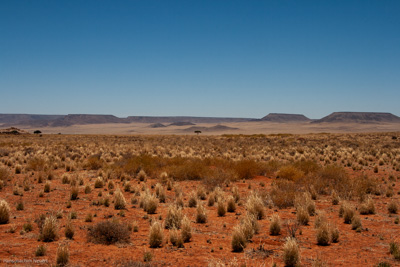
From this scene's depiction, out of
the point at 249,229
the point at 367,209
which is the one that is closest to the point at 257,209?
the point at 249,229

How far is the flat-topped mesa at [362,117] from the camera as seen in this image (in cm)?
17600

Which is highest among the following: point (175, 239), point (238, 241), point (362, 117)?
point (362, 117)

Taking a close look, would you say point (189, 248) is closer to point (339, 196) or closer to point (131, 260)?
point (131, 260)

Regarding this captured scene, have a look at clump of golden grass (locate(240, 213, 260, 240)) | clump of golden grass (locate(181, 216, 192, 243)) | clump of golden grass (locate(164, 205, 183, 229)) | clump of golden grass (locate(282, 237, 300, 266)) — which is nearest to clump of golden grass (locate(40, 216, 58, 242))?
clump of golden grass (locate(164, 205, 183, 229))

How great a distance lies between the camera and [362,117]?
17988 centimetres

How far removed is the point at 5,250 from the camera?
21.5 feet

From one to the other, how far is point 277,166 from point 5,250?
15945 mm

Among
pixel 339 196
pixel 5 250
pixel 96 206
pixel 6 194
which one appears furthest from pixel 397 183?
pixel 6 194

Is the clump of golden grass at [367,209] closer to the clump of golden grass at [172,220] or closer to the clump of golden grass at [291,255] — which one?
the clump of golden grass at [291,255]

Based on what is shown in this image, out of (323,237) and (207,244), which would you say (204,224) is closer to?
(207,244)

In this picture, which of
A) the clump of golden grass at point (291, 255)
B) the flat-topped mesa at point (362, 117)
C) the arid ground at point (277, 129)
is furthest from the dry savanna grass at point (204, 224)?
the flat-topped mesa at point (362, 117)

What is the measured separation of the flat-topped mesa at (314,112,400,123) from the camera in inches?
6929

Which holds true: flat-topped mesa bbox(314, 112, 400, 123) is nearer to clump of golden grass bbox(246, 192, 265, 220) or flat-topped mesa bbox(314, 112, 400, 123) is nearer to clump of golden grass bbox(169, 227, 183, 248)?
clump of golden grass bbox(246, 192, 265, 220)

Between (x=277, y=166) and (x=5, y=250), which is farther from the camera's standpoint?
(x=277, y=166)
